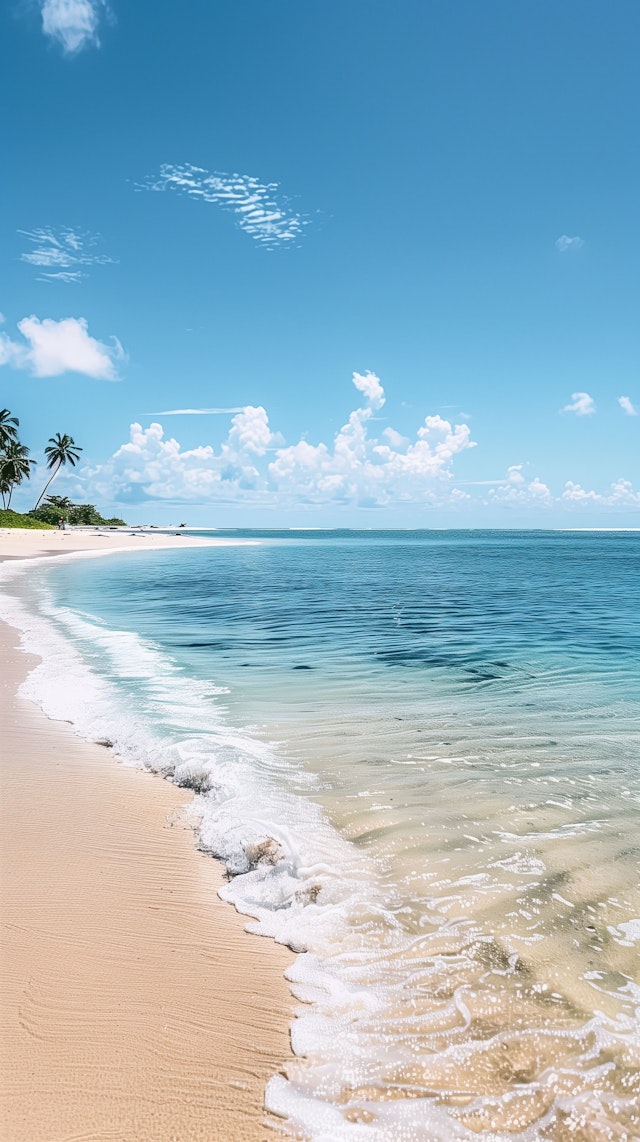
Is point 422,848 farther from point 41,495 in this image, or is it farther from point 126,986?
point 41,495

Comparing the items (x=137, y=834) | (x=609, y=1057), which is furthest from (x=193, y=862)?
(x=609, y=1057)

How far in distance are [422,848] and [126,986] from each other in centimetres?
255

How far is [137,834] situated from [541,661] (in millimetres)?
9653

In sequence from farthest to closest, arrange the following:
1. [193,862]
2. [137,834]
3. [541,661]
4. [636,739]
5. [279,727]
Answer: [541,661]
[279,727]
[636,739]
[137,834]
[193,862]

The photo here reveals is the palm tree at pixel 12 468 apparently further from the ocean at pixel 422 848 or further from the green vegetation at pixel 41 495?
the ocean at pixel 422 848

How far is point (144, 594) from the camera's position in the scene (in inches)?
1014

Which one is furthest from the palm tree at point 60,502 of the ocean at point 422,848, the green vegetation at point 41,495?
the ocean at point 422,848

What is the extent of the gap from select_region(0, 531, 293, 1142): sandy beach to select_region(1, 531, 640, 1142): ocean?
204 mm

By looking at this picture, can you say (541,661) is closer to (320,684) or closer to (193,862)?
(320,684)

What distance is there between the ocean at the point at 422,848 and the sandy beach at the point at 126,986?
204 mm

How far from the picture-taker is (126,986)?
132 inches

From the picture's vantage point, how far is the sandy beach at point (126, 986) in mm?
2619

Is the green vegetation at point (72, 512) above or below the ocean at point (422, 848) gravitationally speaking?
above

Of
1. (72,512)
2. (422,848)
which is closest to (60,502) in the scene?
(72,512)
